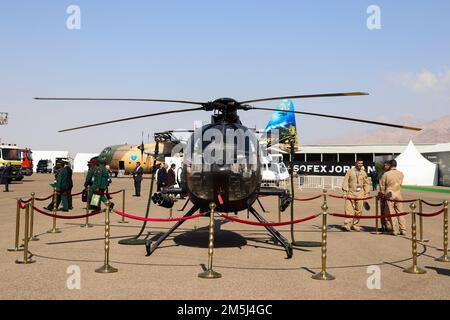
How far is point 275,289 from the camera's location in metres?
6.48

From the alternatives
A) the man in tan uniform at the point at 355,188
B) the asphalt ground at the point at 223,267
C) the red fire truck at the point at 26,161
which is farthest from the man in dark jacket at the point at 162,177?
the red fire truck at the point at 26,161

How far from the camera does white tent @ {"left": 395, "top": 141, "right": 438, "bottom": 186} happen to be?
135ft

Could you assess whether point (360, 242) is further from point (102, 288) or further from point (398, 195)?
point (102, 288)

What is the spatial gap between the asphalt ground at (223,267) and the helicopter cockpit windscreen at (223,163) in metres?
1.28

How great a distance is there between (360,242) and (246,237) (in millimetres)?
2762

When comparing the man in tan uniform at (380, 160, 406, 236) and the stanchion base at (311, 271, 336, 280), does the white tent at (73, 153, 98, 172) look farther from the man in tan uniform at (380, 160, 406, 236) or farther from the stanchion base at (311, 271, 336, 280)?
the stanchion base at (311, 271, 336, 280)

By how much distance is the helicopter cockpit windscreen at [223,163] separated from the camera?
8602mm

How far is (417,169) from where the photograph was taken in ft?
135

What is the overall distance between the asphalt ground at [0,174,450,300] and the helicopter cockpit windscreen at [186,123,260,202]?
50.6 inches

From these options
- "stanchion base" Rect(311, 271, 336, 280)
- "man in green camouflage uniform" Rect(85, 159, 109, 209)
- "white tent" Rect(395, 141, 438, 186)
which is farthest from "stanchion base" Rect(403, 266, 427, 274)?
"white tent" Rect(395, 141, 438, 186)

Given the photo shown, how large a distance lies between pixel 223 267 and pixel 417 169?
1468 inches

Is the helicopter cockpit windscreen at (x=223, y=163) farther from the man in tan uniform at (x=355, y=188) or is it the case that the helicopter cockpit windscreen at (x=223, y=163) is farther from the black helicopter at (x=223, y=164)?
the man in tan uniform at (x=355, y=188)

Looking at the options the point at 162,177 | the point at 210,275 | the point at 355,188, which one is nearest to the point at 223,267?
the point at 210,275
